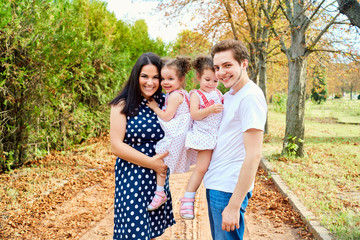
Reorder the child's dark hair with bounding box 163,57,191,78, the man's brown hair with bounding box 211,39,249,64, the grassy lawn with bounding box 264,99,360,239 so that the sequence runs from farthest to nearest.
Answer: the grassy lawn with bounding box 264,99,360,239 → the child's dark hair with bounding box 163,57,191,78 → the man's brown hair with bounding box 211,39,249,64

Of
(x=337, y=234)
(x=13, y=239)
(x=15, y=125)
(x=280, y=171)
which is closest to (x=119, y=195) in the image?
(x=13, y=239)

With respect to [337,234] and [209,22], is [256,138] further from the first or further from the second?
[209,22]

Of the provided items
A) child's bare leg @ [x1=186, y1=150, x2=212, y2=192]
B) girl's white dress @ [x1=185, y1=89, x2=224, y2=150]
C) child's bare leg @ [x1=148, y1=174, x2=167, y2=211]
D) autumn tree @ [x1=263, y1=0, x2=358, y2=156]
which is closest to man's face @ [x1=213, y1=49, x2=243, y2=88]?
girl's white dress @ [x1=185, y1=89, x2=224, y2=150]

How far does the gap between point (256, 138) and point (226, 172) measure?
349mm

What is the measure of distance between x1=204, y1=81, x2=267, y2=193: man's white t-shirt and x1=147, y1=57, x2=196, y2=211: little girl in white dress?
1.50 ft

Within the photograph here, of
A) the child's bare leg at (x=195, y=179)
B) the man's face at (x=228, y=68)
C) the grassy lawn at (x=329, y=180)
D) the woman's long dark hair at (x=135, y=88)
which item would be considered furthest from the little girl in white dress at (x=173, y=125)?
the grassy lawn at (x=329, y=180)

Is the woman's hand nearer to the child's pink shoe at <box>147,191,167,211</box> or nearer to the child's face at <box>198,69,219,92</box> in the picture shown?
the child's pink shoe at <box>147,191,167,211</box>

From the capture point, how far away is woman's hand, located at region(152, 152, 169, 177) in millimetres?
2537

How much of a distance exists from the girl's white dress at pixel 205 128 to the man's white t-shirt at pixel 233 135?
0.32ft

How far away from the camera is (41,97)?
A: 6645mm

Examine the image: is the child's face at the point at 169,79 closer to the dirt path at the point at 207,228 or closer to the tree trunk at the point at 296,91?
the dirt path at the point at 207,228

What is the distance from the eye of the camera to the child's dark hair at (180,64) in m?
2.65

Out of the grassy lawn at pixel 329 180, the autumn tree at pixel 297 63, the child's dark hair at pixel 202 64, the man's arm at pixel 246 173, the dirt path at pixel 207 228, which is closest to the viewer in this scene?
the man's arm at pixel 246 173

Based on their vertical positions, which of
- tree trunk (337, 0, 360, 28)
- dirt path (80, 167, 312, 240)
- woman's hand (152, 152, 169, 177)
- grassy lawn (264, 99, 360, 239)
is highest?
tree trunk (337, 0, 360, 28)
